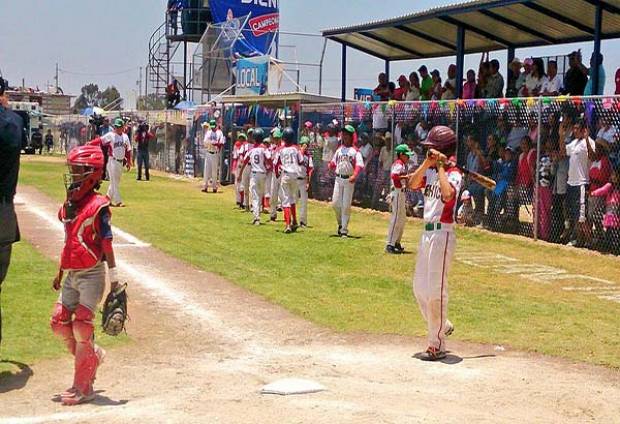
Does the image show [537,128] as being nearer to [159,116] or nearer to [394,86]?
[394,86]

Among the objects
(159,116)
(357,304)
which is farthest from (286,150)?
(159,116)

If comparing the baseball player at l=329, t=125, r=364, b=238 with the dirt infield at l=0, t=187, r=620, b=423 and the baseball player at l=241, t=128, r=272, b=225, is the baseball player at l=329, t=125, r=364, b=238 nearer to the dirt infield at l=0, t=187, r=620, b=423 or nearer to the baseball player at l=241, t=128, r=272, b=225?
the baseball player at l=241, t=128, r=272, b=225

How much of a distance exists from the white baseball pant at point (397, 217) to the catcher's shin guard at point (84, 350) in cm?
925

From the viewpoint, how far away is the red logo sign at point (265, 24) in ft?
132

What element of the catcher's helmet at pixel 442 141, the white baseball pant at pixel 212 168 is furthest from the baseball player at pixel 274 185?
the catcher's helmet at pixel 442 141

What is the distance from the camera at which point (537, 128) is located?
17.0 metres

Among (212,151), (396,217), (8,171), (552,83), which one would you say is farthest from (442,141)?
(212,151)

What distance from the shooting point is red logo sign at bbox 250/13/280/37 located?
40.2 m

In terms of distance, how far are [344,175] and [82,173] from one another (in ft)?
35.4

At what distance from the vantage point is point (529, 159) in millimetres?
17219

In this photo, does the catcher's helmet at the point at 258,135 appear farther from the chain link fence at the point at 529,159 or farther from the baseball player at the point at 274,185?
the chain link fence at the point at 529,159

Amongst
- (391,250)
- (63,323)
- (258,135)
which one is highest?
(258,135)

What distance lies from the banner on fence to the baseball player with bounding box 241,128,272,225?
620 inches

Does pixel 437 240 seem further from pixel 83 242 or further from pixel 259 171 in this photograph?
pixel 259 171
